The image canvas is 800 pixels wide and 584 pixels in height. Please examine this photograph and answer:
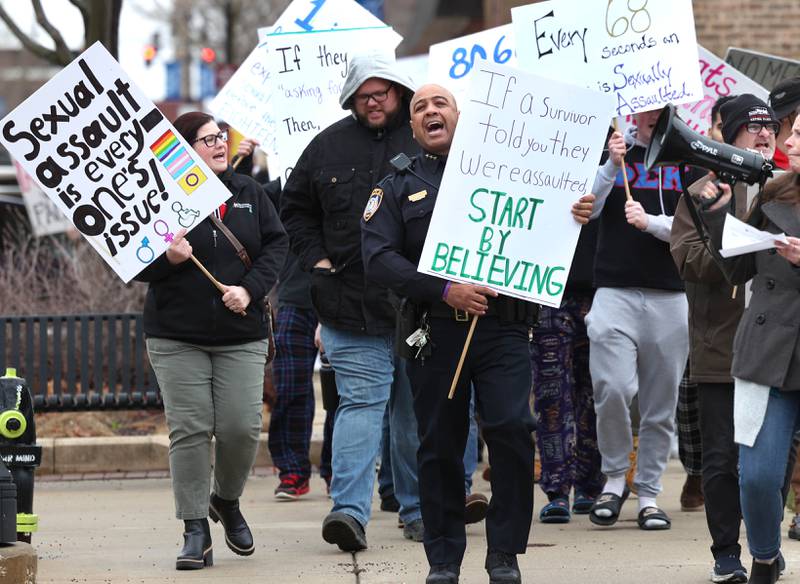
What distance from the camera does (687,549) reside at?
22.3 feet

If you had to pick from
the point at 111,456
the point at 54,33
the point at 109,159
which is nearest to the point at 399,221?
the point at 109,159

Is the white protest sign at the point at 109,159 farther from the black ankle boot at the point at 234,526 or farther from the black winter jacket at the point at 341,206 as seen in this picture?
the black ankle boot at the point at 234,526

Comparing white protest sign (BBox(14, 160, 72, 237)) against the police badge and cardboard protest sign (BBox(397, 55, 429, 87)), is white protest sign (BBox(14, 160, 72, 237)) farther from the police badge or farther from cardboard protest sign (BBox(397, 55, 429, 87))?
the police badge

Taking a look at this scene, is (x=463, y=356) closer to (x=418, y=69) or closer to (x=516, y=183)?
(x=516, y=183)

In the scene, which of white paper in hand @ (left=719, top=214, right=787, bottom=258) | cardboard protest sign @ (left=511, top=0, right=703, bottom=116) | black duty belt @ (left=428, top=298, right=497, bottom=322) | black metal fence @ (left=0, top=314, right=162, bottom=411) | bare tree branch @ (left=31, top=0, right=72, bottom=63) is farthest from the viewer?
bare tree branch @ (left=31, top=0, right=72, bottom=63)

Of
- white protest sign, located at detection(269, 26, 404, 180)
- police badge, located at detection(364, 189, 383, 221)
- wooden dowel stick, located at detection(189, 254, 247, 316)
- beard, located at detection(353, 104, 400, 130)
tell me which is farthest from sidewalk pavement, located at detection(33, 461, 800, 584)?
white protest sign, located at detection(269, 26, 404, 180)

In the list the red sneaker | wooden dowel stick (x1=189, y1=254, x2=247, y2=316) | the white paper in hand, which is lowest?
the red sneaker

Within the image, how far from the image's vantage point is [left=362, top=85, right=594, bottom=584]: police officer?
5.76 meters

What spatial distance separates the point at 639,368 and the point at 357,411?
4.96 ft

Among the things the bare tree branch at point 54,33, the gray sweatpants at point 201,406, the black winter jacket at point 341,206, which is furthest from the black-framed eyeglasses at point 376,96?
the bare tree branch at point 54,33

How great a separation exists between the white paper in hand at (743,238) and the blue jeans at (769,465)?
1.78 ft

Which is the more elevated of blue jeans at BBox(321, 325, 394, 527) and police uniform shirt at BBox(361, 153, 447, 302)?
police uniform shirt at BBox(361, 153, 447, 302)

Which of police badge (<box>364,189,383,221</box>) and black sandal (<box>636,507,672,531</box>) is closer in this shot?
police badge (<box>364,189,383,221</box>)

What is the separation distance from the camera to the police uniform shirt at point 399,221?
591 centimetres
